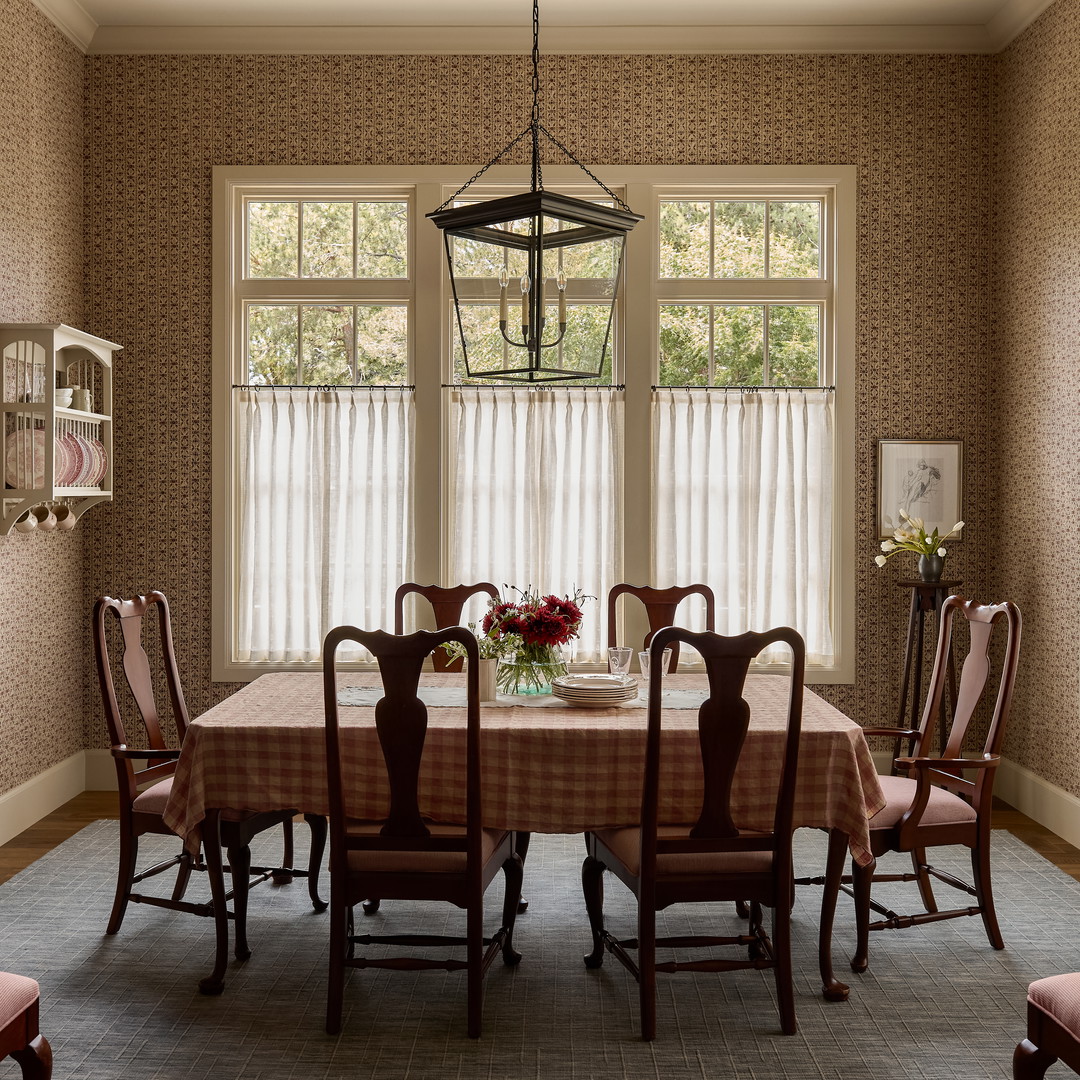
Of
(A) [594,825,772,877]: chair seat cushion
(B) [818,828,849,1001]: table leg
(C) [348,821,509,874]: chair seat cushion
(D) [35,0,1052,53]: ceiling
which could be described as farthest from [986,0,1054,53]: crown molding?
(C) [348,821,509,874]: chair seat cushion

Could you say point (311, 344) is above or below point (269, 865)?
above

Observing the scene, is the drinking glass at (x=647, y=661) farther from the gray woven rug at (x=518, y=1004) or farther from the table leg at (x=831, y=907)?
the gray woven rug at (x=518, y=1004)

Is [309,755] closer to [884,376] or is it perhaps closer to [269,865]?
[269,865]

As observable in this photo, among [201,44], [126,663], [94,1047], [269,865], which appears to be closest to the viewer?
[94,1047]

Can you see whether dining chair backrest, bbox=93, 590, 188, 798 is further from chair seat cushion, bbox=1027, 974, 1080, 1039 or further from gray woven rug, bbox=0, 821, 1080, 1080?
chair seat cushion, bbox=1027, 974, 1080, 1039

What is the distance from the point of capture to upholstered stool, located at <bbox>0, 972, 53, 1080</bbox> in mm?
1871

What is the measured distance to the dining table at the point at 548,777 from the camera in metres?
2.77

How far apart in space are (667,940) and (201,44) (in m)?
4.47

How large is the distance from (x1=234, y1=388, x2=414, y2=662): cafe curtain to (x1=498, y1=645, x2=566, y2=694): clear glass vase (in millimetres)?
1775

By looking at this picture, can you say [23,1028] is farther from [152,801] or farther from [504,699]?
[504,699]

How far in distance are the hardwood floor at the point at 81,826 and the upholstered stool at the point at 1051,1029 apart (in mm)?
2109

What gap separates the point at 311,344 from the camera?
509 cm

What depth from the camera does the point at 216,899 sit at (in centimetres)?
290

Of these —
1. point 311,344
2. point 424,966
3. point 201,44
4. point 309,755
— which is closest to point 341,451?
point 311,344
